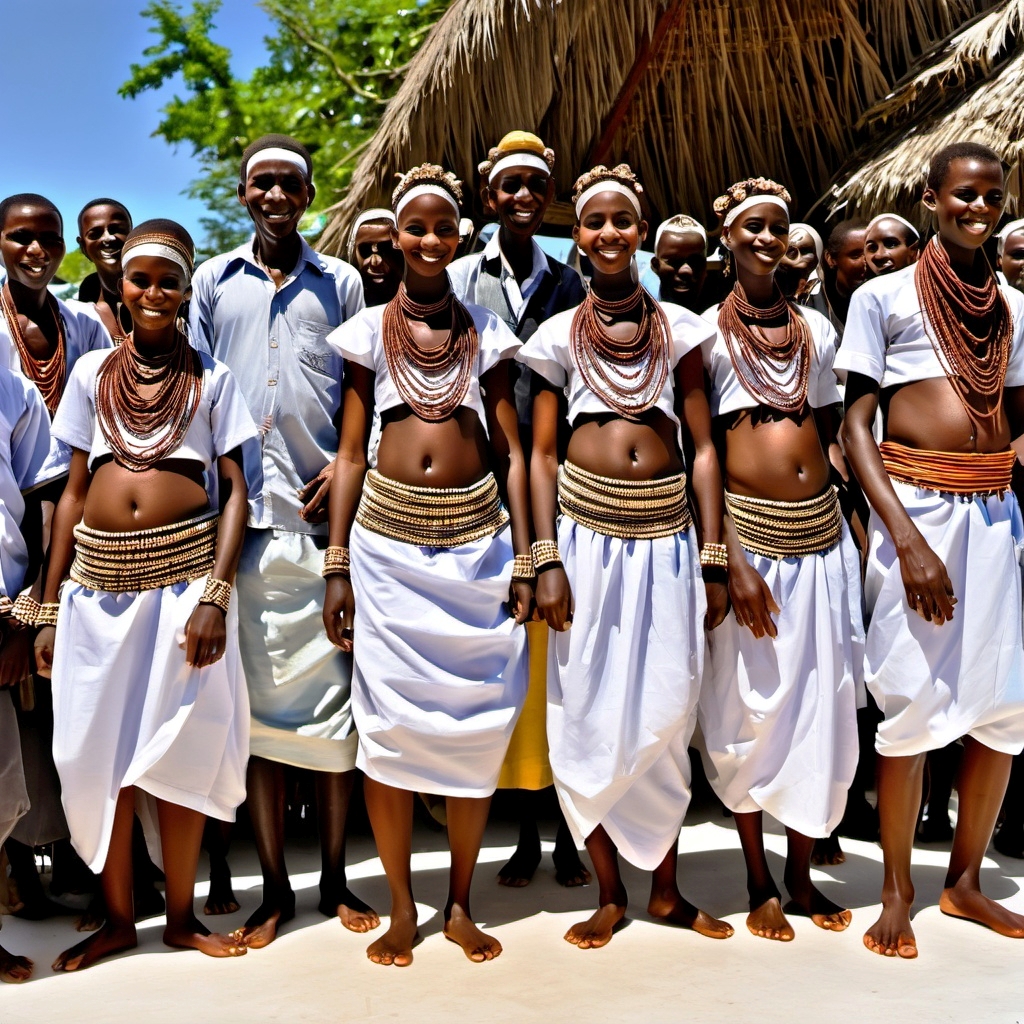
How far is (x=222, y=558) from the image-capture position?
12.8 feet

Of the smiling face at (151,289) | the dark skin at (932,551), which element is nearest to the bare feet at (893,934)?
the dark skin at (932,551)

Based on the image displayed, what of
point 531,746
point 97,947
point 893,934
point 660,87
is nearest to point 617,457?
point 531,746

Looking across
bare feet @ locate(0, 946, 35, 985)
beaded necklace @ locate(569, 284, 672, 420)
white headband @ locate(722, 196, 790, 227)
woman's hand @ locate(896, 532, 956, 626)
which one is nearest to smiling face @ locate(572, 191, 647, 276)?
beaded necklace @ locate(569, 284, 672, 420)

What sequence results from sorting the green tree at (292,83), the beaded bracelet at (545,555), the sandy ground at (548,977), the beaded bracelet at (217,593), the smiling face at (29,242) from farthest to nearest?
the green tree at (292,83) → the smiling face at (29,242) → the beaded bracelet at (545,555) → the beaded bracelet at (217,593) → the sandy ground at (548,977)

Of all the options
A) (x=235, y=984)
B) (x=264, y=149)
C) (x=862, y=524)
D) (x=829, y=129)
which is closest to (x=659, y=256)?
(x=862, y=524)

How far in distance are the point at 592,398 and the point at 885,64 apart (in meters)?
4.36

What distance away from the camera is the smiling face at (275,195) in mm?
4297

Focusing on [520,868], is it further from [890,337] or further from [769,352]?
[890,337]

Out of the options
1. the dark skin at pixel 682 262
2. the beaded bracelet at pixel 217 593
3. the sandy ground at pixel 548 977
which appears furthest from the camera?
the dark skin at pixel 682 262

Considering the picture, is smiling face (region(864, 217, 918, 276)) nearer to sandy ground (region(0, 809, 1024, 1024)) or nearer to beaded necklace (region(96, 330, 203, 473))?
sandy ground (region(0, 809, 1024, 1024))

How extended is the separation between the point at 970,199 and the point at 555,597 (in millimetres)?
1853

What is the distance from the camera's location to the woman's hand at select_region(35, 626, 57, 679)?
392 centimetres

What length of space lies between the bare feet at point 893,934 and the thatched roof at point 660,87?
15.0 feet

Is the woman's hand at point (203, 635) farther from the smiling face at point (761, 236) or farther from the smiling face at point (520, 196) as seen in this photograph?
the smiling face at point (761, 236)
